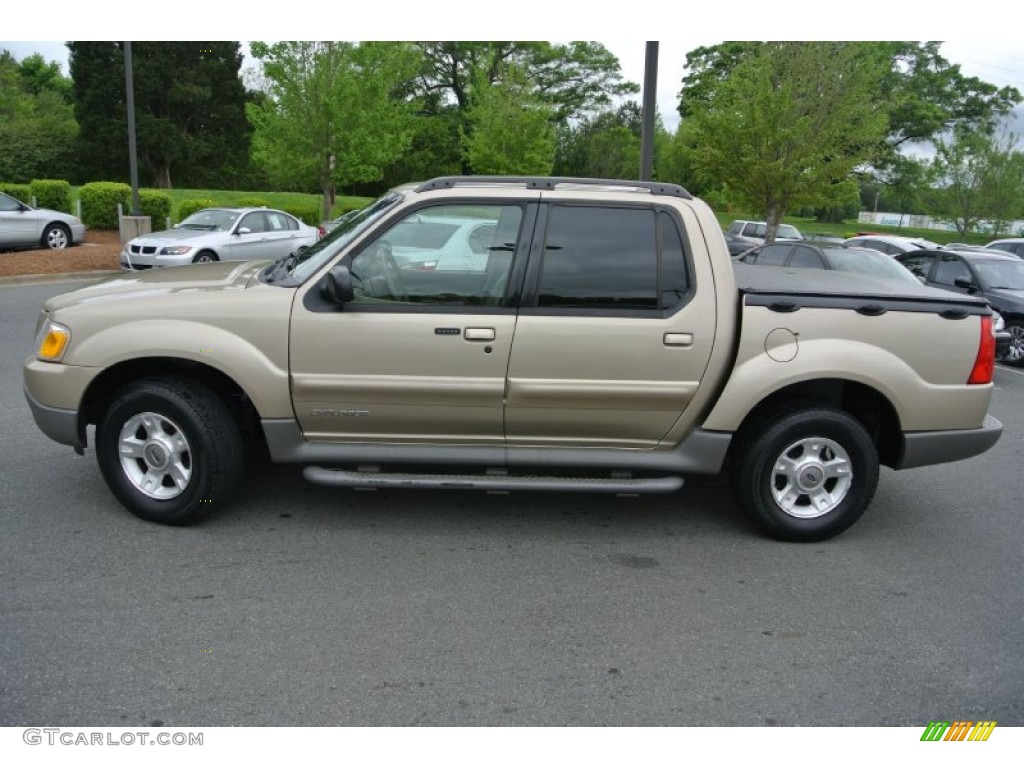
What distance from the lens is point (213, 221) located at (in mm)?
16734

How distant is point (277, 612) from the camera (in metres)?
3.77

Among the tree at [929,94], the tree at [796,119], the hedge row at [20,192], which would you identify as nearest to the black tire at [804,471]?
the tree at [796,119]

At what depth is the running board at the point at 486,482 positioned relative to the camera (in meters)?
4.48

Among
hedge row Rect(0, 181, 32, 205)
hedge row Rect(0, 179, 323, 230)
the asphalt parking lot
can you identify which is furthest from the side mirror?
hedge row Rect(0, 181, 32, 205)

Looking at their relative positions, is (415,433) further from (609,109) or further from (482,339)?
(609,109)

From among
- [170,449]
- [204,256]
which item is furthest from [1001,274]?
[204,256]

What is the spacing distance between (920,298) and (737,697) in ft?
8.40

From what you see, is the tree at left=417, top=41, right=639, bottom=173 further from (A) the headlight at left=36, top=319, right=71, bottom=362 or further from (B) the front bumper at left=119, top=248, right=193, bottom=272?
(A) the headlight at left=36, top=319, right=71, bottom=362

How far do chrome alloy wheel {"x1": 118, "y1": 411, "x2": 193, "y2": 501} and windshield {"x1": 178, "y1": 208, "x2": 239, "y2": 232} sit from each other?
12659mm

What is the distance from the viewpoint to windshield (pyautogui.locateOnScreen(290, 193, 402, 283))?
4.58 m

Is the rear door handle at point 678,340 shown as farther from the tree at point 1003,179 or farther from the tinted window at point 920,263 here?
the tree at point 1003,179

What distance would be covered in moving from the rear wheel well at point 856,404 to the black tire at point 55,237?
18852 mm

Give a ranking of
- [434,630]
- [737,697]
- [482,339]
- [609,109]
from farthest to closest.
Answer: [609,109] → [482,339] → [434,630] → [737,697]

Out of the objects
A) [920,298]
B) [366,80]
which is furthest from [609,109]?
[920,298]
